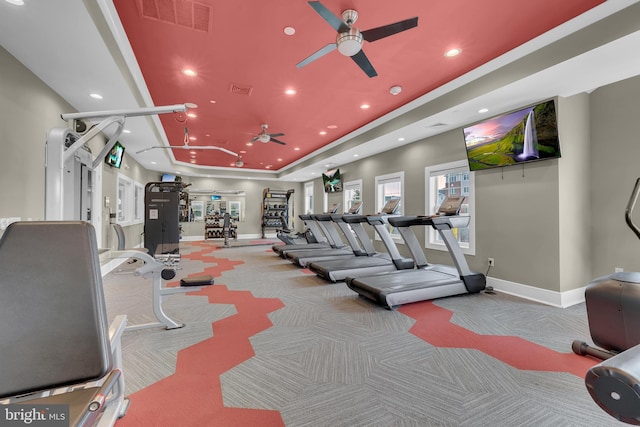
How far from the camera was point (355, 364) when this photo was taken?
236 cm

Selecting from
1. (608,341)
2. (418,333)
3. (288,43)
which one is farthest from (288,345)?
(288,43)

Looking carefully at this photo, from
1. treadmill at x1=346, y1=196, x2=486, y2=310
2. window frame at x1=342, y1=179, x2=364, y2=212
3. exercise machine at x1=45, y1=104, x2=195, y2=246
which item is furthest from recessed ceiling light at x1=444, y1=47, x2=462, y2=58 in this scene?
window frame at x1=342, y1=179, x2=364, y2=212

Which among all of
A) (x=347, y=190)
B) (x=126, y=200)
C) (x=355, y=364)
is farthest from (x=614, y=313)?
(x=126, y=200)

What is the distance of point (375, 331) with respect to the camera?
9.80 feet

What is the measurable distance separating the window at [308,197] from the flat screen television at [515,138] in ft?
28.8

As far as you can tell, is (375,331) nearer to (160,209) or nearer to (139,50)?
(139,50)

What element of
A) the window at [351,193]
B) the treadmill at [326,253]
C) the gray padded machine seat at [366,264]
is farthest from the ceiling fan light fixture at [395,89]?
the window at [351,193]

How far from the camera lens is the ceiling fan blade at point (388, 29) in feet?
8.20

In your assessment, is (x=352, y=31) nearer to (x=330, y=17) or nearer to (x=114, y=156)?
(x=330, y=17)

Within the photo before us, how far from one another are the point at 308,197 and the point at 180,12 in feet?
35.7

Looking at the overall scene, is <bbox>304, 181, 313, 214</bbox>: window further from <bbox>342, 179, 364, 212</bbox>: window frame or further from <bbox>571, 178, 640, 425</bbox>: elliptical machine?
<bbox>571, 178, 640, 425</bbox>: elliptical machine

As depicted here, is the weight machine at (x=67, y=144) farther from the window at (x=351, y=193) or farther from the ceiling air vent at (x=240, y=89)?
the window at (x=351, y=193)

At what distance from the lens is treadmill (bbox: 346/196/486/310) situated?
3.67 m

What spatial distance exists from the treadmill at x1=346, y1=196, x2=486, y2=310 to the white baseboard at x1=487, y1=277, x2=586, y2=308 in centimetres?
47
